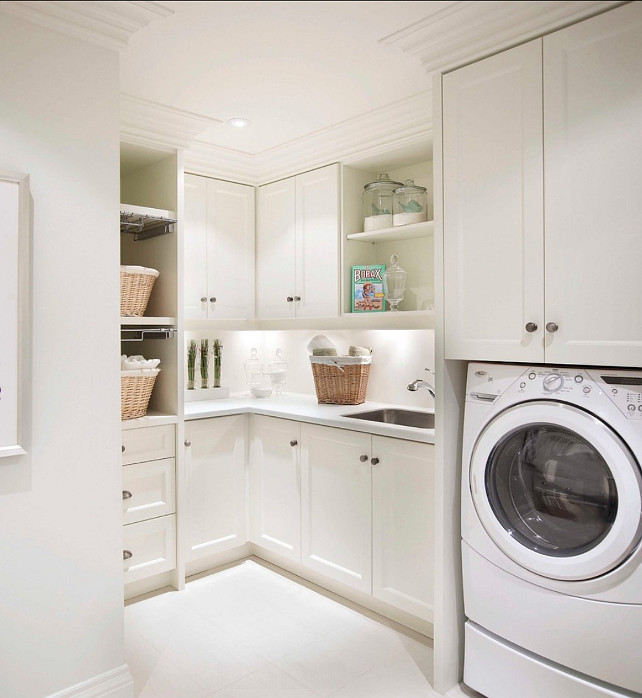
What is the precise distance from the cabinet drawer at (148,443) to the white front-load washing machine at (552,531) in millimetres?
1490

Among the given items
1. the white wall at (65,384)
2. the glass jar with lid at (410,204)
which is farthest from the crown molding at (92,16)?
the glass jar with lid at (410,204)

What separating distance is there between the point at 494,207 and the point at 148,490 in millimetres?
2016

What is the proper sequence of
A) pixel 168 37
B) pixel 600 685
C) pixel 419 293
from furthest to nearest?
pixel 419 293 < pixel 168 37 < pixel 600 685

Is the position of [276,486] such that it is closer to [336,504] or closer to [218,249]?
[336,504]

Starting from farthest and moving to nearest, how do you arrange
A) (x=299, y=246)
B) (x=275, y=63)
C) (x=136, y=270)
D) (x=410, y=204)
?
(x=299, y=246) < (x=410, y=204) < (x=136, y=270) < (x=275, y=63)

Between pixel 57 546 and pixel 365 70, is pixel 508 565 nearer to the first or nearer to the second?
pixel 57 546

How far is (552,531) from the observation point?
1.84 m

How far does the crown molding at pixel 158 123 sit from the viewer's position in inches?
103

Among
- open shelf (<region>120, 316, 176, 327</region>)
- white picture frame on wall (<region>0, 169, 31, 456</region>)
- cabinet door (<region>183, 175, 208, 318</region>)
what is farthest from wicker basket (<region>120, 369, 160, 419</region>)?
white picture frame on wall (<region>0, 169, 31, 456</region>)

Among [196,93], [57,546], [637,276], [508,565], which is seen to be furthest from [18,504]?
[637,276]

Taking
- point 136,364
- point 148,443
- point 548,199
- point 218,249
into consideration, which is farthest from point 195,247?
point 548,199

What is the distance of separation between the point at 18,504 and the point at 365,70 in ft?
6.51

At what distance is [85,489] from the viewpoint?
1.94 metres

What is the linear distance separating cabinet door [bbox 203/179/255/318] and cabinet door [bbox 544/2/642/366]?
2.08 m
